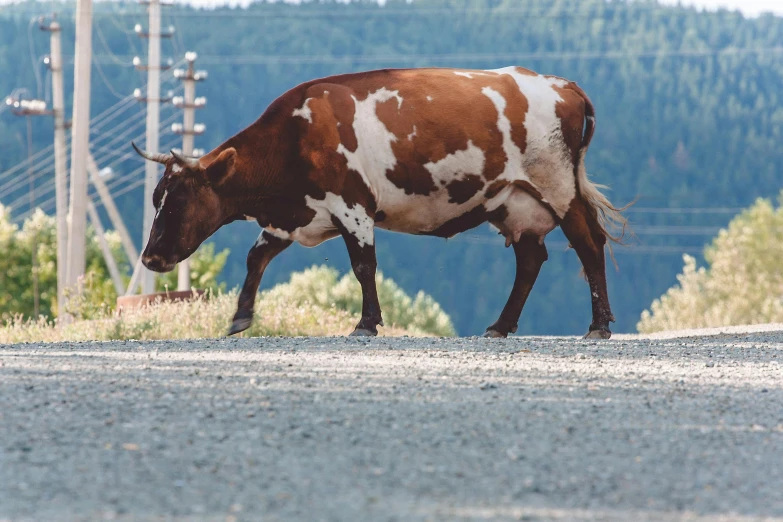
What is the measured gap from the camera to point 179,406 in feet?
20.0

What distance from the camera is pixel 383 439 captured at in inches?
214

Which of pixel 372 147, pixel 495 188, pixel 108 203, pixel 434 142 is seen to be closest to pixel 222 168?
pixel 372 147

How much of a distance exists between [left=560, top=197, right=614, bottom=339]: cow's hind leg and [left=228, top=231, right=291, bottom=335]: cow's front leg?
2561 millimetres

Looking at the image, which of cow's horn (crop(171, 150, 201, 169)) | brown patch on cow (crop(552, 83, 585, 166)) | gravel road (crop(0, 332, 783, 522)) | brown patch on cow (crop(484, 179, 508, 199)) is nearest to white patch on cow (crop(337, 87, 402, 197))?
brown patch on cow (crop(484, 179, 508, 199))

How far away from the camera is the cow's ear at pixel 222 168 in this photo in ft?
36.4

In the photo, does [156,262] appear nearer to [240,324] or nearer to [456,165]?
[240,324]

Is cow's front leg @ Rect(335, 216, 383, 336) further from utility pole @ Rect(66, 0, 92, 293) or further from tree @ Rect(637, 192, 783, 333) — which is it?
tree @ Rect(637, 192, 783, 333)

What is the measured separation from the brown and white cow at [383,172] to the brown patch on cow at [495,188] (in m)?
0.01

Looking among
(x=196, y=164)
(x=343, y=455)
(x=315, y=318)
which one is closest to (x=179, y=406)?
(x=343, y=455)

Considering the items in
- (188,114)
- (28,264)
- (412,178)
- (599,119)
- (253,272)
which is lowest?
(28,264)

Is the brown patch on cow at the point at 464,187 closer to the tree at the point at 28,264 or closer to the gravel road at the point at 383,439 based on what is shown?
the gravel road at the point at 383,439

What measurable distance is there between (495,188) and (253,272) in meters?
2.26

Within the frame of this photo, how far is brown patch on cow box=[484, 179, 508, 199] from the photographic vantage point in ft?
37.1

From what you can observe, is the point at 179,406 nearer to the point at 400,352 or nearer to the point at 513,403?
the point at 513,403
